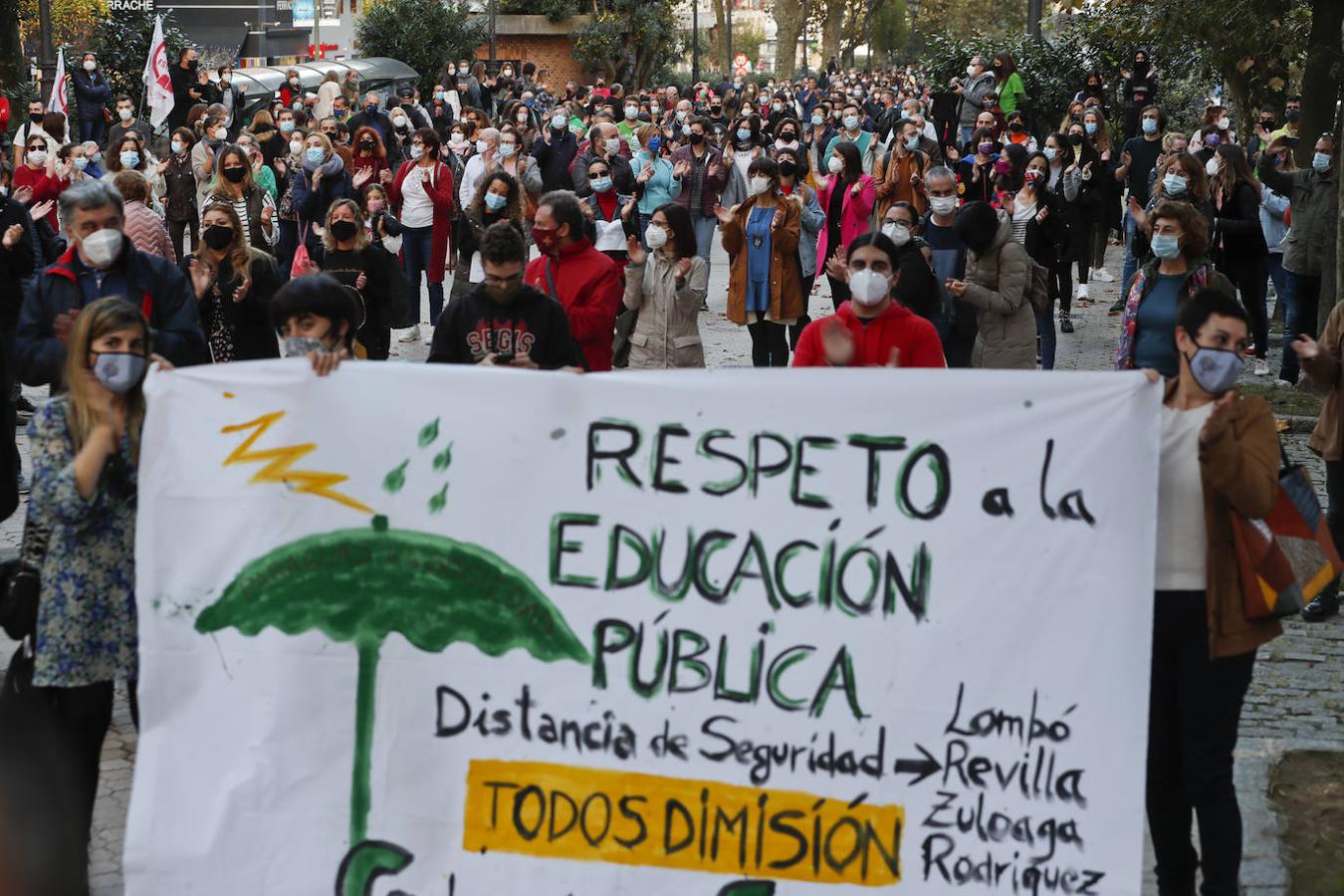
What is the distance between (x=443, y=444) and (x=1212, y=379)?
188 centimetres

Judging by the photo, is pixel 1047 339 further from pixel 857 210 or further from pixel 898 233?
pixel 898 233

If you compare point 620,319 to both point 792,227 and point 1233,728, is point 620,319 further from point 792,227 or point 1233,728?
point 1233,728

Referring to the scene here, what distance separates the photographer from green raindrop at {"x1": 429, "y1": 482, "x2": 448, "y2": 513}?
474 cm

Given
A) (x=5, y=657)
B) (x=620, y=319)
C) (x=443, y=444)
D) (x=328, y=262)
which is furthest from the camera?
(x=328, y=262)

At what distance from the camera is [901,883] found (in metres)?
4.48

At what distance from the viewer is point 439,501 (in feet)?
15.6

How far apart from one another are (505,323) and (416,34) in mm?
39279

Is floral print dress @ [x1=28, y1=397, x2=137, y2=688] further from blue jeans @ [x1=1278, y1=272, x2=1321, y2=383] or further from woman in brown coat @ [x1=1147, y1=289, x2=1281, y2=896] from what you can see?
blue jeans @ [x1=1278, y1=272, x2=1321, y2=383]

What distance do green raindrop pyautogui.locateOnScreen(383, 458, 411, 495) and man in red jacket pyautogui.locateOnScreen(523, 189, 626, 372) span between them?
12.5 ft

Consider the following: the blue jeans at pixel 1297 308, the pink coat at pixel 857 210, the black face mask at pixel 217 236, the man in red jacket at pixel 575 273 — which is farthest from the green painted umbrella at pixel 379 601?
the pink coat at pixel 857 210

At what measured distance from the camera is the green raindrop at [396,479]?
4.77m

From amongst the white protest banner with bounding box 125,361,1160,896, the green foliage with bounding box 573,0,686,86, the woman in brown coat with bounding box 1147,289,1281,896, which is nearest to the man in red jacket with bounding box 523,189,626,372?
the white protest banner with bounding box 125,361,1160,896

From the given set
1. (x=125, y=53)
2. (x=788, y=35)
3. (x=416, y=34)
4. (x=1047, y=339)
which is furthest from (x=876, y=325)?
(x=788, y=35)

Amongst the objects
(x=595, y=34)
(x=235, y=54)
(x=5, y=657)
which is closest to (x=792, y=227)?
(x=5, y=657)
